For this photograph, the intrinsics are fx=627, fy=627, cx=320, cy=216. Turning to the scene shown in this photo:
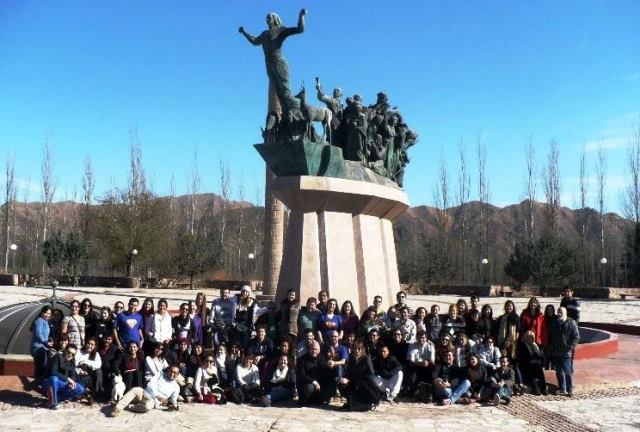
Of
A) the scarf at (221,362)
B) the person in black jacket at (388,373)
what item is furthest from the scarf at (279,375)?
the person in black jacket at (388,373)

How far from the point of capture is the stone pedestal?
452 inches

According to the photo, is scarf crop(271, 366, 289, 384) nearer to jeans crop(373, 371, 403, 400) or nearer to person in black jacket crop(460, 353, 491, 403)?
jeans crop(373, 371, 403, 400)

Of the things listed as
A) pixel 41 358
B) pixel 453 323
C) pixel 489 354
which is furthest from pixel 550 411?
pixel 41 358

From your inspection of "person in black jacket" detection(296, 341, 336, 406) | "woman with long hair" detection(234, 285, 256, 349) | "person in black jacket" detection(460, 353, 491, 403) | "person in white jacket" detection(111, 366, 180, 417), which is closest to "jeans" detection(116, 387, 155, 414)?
"person in white jacket" detection(111, 366, 180, 417)

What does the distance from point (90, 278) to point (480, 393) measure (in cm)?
3373

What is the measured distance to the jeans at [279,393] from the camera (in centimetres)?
783

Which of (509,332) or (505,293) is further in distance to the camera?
(505,293)

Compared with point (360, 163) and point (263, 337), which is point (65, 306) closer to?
point (263, 337)

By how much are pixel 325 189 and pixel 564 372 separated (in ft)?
16.9

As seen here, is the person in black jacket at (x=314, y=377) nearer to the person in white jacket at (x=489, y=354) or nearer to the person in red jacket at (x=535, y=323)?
the person in white jacket at (x=489, y=354)

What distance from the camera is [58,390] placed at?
24.1 ft

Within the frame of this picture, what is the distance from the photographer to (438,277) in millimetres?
39562

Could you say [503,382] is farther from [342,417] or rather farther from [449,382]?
[342,417]

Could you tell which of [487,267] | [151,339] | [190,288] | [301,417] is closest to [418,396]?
[301,417]
